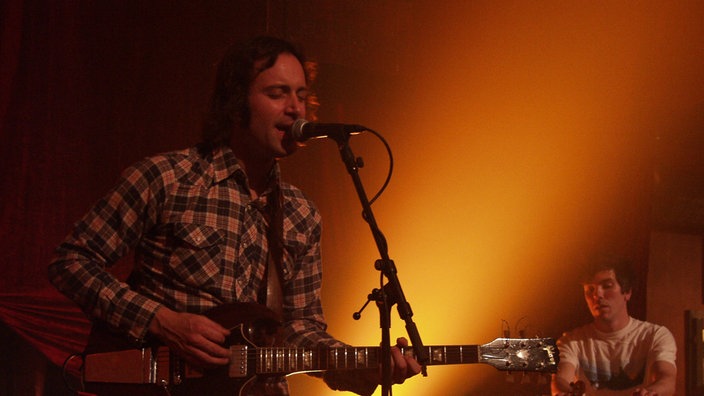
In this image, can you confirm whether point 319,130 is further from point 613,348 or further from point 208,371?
point 613,348

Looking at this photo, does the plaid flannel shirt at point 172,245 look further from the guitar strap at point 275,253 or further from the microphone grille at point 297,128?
the microphone grille at point 297,128

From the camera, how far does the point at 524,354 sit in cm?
293

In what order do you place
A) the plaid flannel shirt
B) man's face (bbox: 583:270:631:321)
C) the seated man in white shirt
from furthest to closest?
man's face (bbox: 583:270:631:321), the seated man in white shirt, the plaid flannel shirt

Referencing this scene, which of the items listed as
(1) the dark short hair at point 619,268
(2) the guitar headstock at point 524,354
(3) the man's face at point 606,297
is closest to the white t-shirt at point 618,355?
(3) the man's face at point 606,297

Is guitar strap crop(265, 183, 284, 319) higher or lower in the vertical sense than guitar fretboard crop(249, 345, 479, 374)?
higher

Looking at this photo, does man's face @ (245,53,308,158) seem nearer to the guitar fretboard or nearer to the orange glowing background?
the guitar fretboard

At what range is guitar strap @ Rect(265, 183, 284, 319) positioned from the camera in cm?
274

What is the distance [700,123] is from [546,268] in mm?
2172

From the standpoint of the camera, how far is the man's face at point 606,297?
5.55 m

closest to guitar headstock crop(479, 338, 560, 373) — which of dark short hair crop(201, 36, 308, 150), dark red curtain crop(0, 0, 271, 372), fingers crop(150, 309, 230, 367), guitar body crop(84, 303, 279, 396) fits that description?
guitar body crop(84, 303, 279, 396)

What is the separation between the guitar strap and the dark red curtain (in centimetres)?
199

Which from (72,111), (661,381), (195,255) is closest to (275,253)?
(195,255)

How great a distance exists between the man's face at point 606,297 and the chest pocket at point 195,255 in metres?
3.77

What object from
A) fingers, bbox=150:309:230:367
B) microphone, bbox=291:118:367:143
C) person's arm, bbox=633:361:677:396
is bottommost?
person's arm, bbox=633:361:677:396
